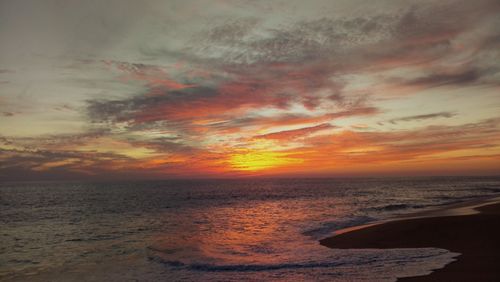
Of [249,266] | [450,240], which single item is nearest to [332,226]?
[450,240]

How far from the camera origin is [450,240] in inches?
805

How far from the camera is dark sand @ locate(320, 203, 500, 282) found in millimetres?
13516

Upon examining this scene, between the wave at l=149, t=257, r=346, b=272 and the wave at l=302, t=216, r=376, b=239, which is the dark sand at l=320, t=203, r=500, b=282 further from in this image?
the wave at l=149, t=257, r=346, b=272

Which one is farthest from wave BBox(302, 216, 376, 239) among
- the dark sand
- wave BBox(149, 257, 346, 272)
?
wave BBox(149, 257, 346, 272)

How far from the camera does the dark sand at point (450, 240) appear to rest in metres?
13.5

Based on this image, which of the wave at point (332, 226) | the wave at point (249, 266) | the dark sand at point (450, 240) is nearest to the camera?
the dark sand at point (450, 240)

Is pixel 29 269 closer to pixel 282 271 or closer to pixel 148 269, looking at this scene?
pixel 148 269

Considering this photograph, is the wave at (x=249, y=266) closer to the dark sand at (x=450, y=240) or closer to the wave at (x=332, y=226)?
the dark sand at (x=450, y=240)

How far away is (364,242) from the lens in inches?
862

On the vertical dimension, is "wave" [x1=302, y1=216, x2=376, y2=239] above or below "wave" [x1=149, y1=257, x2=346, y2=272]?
below

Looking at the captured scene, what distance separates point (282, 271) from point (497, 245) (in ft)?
38.3

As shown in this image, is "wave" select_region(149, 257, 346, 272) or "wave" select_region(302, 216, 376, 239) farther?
"wave" select_region(302, 216, 376, 239)

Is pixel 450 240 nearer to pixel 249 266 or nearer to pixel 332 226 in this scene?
pixel 332 226

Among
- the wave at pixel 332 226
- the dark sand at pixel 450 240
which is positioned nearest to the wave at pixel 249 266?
the dark sand at pixel 450 240
